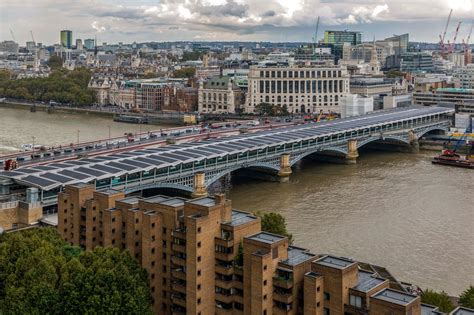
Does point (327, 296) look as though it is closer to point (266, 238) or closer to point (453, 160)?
point (266, 238)

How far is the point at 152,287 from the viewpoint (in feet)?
40.5

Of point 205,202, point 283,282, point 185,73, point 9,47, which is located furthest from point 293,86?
point 9,47

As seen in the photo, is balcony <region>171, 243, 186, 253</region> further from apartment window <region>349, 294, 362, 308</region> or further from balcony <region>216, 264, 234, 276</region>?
apartment window <region>349, 294, 362, 308</region>

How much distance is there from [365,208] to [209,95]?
35337 mm

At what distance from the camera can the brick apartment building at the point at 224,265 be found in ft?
32.1

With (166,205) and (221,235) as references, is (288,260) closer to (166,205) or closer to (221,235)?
(221,235)

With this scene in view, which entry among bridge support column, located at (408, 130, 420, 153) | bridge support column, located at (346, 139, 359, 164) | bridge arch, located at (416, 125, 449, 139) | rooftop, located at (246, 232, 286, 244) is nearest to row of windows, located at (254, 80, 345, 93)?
bridge arch, located at (416, 125, 449, 139)

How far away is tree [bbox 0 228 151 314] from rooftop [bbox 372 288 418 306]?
4.05 meters

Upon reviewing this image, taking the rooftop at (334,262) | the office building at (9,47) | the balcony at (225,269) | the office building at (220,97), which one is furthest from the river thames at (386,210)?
the office building at (9,47)

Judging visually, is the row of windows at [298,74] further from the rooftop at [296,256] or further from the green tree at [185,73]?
the rooftop at [296,256]

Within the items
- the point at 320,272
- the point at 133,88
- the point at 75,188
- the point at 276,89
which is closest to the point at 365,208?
the point at 75,188

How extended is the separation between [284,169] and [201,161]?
4.60 meters

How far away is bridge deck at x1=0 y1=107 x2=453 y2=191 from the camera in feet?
62.8

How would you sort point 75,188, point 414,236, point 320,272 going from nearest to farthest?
point 320,272, point 75,188, point 414,236
